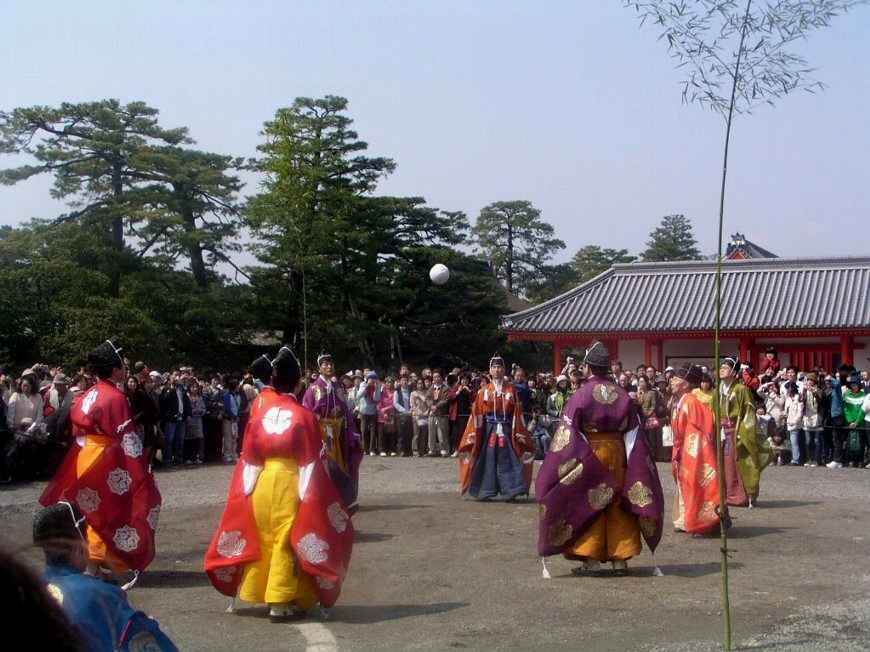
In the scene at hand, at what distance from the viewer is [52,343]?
25328 mm

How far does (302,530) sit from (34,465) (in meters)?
9.98

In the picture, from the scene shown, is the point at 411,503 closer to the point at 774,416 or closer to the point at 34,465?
the point at 34,465

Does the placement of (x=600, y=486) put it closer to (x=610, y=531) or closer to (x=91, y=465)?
(x=610, y=531)

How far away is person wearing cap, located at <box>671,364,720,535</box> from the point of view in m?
10.4

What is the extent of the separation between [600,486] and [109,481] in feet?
11.3

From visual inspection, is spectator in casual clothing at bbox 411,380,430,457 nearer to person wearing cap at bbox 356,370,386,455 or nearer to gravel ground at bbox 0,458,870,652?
person wearing cap at bbox 356,370,386,455

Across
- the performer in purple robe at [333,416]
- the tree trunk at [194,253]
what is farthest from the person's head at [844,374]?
the tree trunk at [194,253]

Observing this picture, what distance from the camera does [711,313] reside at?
3159cm

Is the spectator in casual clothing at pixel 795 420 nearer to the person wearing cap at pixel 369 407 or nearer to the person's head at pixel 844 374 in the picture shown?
the person's head at pixel 844 374

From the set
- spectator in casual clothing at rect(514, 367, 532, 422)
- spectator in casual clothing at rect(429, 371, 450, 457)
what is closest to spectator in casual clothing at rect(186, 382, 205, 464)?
spectator in casual clothing at rect(429, 371, 450, 457)

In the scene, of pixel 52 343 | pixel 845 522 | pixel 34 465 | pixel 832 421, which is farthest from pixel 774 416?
pixel 52 343

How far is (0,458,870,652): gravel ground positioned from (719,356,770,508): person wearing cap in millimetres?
335

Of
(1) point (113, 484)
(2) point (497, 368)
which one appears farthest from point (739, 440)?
(1) point (113, 484)

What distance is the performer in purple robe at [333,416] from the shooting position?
1048 cm
